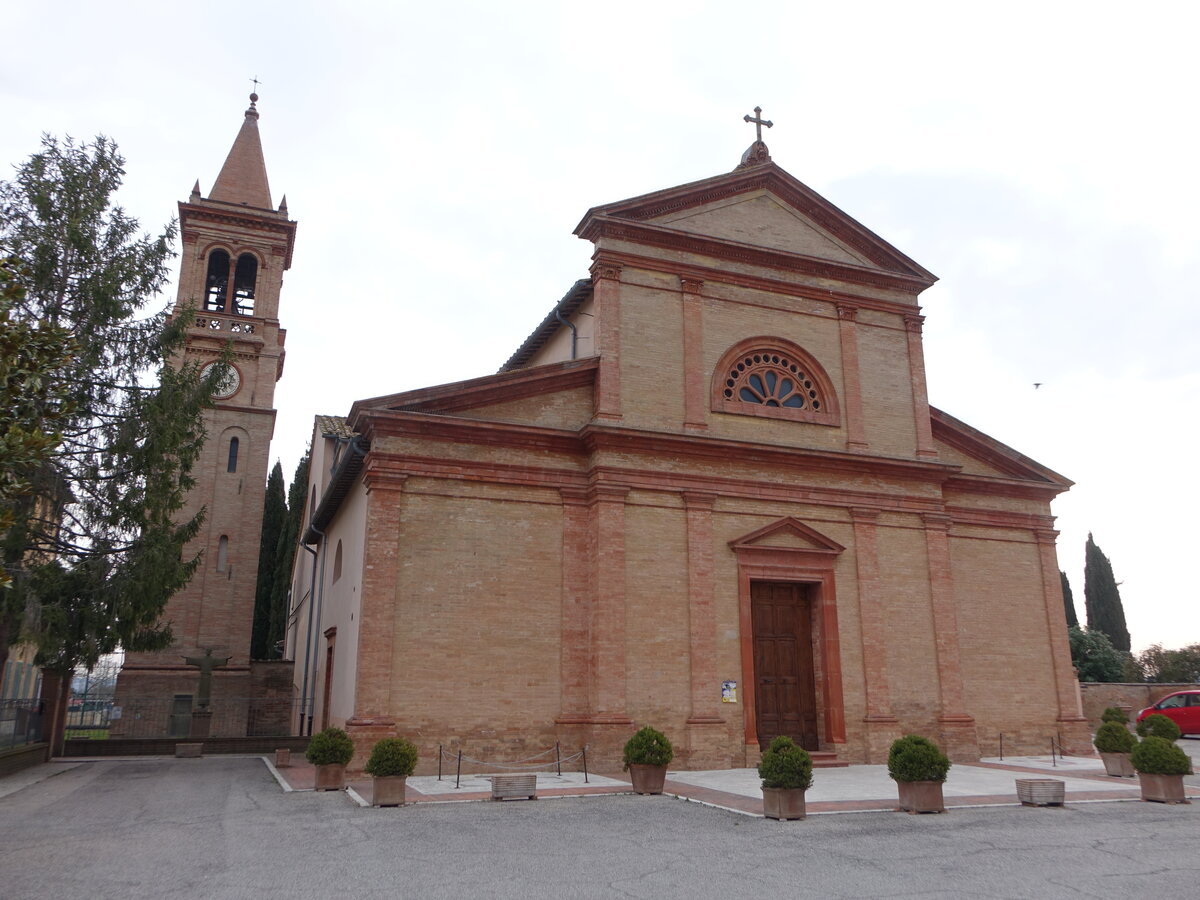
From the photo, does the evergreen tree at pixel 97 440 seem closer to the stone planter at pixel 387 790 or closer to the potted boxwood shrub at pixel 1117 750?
the stone planter at pixel 387 790

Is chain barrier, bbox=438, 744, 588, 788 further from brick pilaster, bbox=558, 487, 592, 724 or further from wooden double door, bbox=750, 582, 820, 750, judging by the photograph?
wooden double door, bbox=750, 582, 820, 750

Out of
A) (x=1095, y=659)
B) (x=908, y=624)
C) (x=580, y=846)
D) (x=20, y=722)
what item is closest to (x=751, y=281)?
(x=908, y=624)

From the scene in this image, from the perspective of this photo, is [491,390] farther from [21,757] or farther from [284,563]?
[284,563]

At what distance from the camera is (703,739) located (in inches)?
663

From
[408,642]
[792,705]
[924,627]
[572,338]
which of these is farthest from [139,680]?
[924,627]

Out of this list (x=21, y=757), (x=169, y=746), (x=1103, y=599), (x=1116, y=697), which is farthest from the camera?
(x=1103, y=599)

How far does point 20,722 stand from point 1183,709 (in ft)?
105

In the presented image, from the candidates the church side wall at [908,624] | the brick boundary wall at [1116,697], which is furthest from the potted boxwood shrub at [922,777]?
the brick boundary wall at [1116,697]

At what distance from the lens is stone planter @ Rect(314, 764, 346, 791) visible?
45.8 ft

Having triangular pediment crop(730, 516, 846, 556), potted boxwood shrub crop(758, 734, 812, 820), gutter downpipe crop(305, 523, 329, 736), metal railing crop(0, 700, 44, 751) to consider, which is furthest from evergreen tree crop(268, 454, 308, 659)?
potted boxwood shrub crop(758, 734, 812, 820)

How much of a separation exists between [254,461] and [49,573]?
1288 centimetres

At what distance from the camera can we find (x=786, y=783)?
36.2 feet

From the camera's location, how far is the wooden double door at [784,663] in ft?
59.9

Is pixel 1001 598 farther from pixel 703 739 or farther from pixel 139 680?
pixel 139 680
